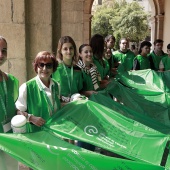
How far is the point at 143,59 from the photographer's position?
7.00 m

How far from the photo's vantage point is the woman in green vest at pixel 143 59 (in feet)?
22.5

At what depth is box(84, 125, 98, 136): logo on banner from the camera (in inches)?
112

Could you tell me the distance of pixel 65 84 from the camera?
3588 mm

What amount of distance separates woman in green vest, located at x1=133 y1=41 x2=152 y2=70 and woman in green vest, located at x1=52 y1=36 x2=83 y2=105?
3.40 meters

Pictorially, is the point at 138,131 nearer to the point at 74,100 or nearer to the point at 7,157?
the point at 74,100

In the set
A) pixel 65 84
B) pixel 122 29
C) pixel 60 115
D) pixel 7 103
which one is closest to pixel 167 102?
pixel 65 84

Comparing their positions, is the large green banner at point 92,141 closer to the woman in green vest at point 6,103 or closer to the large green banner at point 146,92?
the woman in green vest at point 6,103

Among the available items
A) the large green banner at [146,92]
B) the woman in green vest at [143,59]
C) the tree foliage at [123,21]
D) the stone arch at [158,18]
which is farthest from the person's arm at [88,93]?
the tree foliage at [123,21]

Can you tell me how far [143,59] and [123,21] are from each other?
37.6m

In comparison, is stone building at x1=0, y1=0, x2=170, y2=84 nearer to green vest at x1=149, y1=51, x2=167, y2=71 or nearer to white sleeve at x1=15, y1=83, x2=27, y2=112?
white sleeve at x1=15, y1=83, x2=27, y2=112

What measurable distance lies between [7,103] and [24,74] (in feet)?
8.30

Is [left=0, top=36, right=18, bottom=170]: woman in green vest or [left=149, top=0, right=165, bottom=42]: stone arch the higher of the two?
[left=149, top=0, right=165, bottom=42]: stone arch

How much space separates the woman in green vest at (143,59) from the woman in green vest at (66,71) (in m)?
3.40

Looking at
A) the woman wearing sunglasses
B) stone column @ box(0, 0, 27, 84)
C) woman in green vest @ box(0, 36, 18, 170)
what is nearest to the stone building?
stone column @ box(0, 0, 27, 84)
